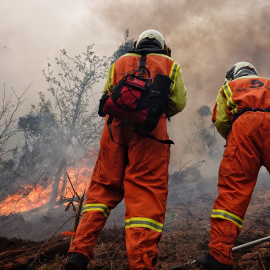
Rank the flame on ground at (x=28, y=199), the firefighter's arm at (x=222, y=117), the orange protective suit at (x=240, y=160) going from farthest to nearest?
the flame on ground at (x=28, y=199) → the firefighter's arm at (x=222, y=117) → the orange protective suit at (x=240, y=160)

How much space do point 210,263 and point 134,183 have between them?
923mm

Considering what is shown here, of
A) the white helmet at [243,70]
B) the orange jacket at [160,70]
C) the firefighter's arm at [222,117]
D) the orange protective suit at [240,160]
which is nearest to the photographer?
the orange protective suit at [240,160]

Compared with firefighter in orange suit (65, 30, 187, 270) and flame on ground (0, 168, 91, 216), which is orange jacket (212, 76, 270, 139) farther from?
flame on ground (0, 168, 91, 216)

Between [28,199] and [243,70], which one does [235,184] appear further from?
[28,199]

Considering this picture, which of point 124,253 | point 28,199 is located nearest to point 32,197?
point 28,199

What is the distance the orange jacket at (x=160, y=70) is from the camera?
205 cm

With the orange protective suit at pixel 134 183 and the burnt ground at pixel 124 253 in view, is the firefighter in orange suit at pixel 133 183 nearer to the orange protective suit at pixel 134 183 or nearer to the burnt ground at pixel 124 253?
the orange protective suit at pixel 134 183

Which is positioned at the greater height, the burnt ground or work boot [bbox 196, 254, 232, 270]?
work boot [bbox 196, 254, 232, 270]

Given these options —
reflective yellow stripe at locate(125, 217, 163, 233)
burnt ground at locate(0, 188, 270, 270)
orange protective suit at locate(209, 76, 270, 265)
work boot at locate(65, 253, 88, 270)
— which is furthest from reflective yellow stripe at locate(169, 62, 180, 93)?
work boot at locate(65, 253, 88, 270)

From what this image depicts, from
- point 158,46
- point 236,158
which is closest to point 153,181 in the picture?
point 236,158

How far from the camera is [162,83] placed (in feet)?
6.11

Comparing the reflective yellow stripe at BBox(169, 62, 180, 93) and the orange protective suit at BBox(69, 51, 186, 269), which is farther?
the reflective yellow stripe at BBox(169, 62, 180, 93)

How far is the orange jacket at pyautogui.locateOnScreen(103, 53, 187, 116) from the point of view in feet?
6.72

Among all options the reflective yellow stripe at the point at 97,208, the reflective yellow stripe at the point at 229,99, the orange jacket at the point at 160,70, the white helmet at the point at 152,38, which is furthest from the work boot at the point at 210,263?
the white helmet at the point at 152,38
